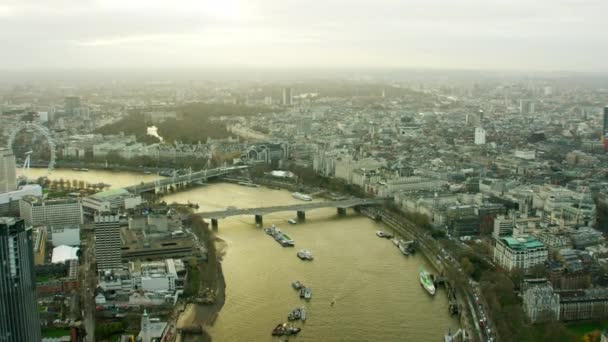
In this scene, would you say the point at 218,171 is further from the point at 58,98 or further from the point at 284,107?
the point at 58,98

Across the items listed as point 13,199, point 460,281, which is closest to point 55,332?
point 460,281

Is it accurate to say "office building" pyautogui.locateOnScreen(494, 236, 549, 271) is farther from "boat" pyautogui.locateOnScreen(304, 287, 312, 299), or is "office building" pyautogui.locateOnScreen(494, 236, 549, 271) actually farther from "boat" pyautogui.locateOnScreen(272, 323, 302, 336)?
"boat" pyautogui.locateOnScreen(272, 323, 302, 336)

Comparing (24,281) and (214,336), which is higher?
(24,281)

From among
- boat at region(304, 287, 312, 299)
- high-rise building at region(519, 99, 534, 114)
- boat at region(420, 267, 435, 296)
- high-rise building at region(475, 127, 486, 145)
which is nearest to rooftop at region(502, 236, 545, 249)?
boat at region(420, 267, 435, 296)

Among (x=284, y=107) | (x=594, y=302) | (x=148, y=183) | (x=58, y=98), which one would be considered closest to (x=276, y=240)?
(x=594, y=302)

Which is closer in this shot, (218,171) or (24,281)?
(24,281)

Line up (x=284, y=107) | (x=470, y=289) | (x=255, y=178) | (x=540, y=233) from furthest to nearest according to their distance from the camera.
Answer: (x=284, y=107) → (x=255, y=178) → (x=540, y=233) → (x=470, y=289)

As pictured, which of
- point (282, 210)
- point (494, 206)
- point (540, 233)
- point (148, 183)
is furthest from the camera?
point (148, 183)
